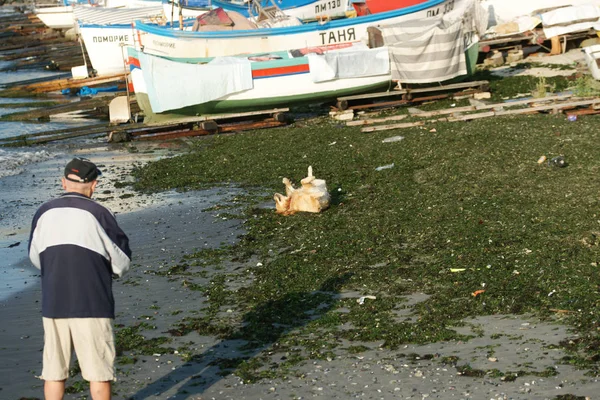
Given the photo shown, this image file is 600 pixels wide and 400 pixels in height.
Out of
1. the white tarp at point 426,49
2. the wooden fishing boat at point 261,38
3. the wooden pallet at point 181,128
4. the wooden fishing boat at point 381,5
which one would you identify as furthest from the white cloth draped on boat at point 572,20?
the wooden pallet at point 181,128

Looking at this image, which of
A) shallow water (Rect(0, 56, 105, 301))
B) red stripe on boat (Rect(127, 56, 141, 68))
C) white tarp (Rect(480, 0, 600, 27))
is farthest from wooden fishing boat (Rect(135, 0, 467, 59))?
white tarp (Rect(480, 0, 600, 27))

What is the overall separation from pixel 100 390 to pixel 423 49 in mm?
16620

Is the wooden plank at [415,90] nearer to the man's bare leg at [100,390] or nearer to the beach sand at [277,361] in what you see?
the beach sand at [277,361]

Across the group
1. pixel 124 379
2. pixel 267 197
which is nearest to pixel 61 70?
pixel 267 197

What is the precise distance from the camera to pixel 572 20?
2481 cm

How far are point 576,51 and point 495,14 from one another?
5096mm

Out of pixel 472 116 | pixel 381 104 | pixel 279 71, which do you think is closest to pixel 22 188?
pixel 279 71

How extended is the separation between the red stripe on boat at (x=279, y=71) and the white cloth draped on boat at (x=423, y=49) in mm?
2178

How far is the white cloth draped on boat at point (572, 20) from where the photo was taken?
24797 millimetres

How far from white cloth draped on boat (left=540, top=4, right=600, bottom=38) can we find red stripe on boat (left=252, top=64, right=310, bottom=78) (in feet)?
26.3

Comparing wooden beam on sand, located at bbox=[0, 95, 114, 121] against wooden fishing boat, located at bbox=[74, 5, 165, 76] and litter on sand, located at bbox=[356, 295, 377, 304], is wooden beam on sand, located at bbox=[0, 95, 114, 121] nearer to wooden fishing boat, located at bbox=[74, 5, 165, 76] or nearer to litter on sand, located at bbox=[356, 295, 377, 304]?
wooden fishing boat, located at bbox=[74, 5, 165, 76]

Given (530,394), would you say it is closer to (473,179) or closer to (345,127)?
(473,179)

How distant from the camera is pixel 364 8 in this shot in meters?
29.4

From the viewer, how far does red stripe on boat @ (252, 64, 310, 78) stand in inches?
840
